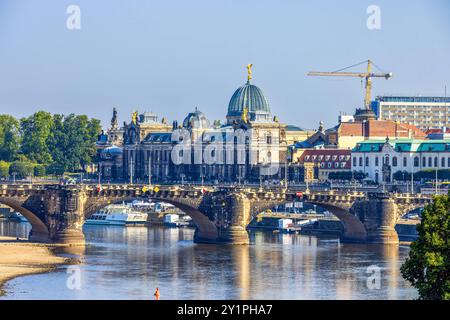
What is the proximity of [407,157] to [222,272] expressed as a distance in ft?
295

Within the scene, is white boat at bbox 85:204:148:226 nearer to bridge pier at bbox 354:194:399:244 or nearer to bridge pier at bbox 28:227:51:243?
bridge pier at bbox 354:194:399:244

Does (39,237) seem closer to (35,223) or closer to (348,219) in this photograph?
(35,223)

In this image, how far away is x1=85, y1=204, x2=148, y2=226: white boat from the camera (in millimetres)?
160875

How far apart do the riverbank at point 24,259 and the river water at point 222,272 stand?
1.45 meters

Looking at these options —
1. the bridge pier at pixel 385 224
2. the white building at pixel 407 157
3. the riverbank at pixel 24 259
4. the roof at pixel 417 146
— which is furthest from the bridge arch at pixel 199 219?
the roof at pixel 417 146

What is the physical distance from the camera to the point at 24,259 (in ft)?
349

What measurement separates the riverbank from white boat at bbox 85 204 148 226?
39.5 m

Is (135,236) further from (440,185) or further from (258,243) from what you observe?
(440,185)

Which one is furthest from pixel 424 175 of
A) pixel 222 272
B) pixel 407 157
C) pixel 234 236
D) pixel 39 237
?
pixel 222 272

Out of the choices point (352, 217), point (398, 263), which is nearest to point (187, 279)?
point (398, 263)

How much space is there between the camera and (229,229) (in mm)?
127688

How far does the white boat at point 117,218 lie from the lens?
6334 inches

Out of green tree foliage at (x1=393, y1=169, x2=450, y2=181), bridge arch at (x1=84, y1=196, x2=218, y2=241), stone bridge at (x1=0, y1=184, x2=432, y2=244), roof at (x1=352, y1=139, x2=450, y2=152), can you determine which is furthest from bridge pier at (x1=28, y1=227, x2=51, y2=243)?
roof at (x1=352, y1=139, x2=450, y2=152)

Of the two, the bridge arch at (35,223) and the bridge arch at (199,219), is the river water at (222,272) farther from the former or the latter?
the bridge arch at (35,223)
